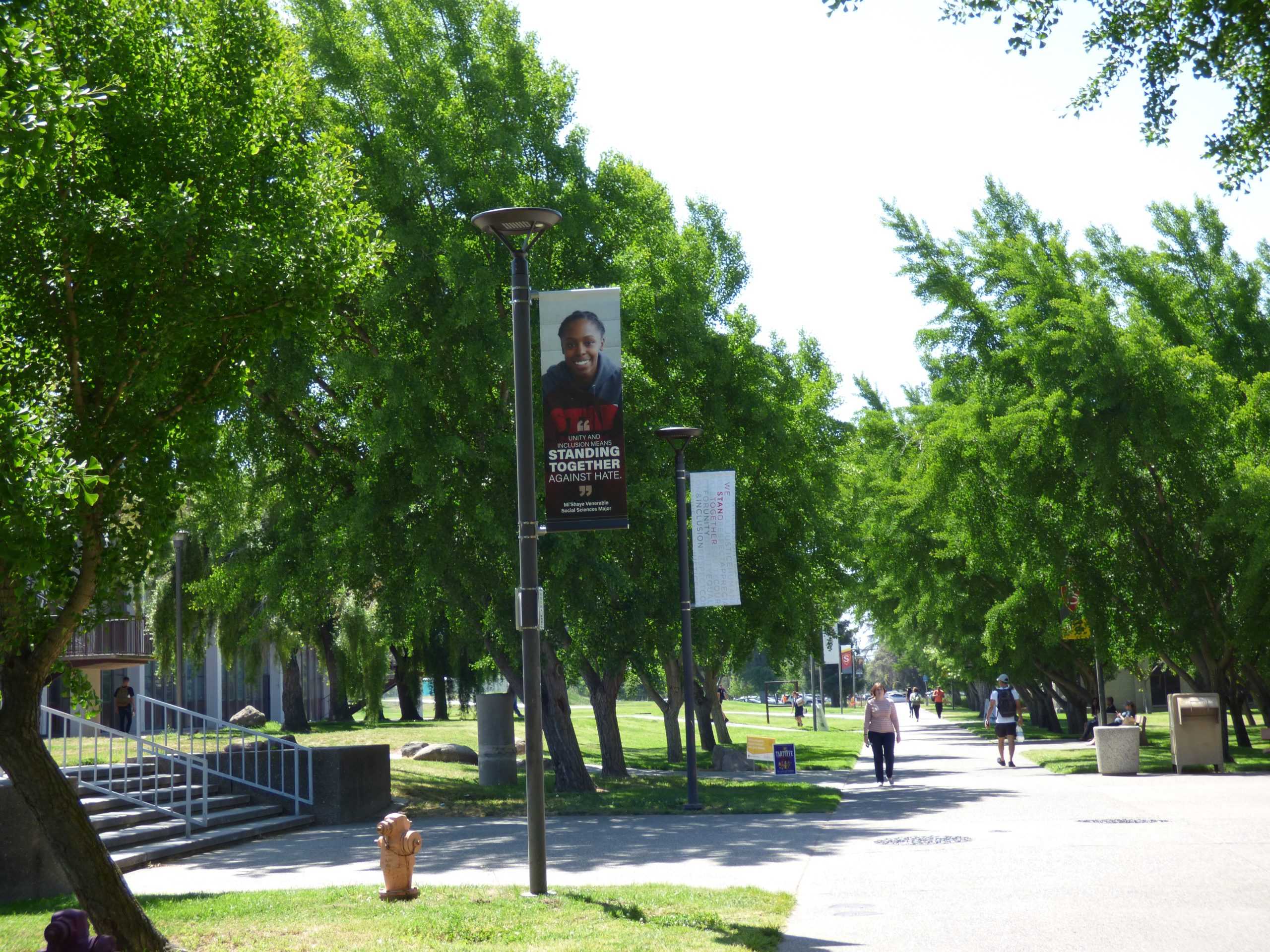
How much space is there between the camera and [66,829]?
8.11 meters

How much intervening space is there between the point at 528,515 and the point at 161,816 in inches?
303

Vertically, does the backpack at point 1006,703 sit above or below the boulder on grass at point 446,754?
above

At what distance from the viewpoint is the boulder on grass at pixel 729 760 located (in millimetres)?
30141

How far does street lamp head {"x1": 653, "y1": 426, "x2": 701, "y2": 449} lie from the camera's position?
62.4 feet

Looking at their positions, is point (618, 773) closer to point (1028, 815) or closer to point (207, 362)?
point (1028, 815)

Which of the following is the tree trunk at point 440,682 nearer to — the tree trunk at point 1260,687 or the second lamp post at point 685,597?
the tree trunk at point 1260,687

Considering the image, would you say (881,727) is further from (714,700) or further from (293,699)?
(293,699)

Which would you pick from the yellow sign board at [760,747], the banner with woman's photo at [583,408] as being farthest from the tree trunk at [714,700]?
the banner with woman's photo at [583,408]

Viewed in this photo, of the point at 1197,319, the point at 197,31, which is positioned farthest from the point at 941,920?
the point at 1197,319

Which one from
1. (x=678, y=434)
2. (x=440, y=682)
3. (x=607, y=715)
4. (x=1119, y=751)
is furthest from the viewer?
(x=440, y=682)

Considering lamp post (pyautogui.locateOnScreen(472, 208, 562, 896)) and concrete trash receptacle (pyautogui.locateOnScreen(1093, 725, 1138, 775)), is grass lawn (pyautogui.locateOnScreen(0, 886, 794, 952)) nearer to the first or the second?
lamp post (pyautogui.locateOnScreen(472, 208, 562, 896))

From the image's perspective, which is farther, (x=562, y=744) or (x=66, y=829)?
(x=562, y=744)


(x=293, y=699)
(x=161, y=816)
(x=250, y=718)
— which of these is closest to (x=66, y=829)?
(x=161, y=816)

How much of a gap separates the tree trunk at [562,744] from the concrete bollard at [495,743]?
121cm
